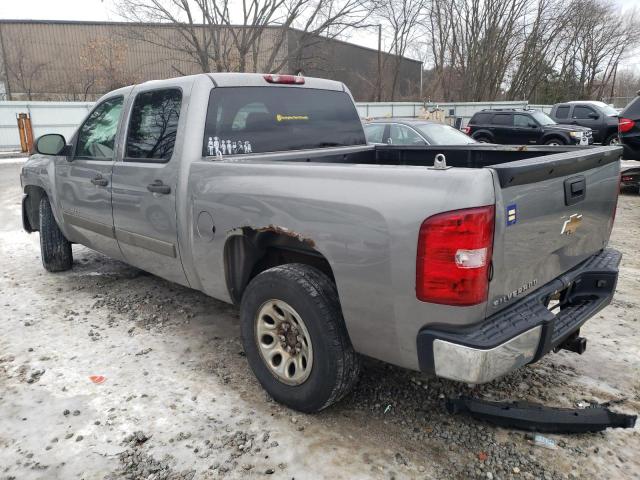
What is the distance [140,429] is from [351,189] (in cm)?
175

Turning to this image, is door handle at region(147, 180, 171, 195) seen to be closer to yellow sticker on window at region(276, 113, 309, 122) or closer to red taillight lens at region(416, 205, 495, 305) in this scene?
yellow sticker on window at region(276, 113, 309, 122)

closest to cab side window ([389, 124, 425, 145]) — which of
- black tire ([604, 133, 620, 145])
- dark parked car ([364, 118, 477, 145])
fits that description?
dark parked car ([364, 118, 477, 145])

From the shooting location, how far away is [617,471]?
7.94ft

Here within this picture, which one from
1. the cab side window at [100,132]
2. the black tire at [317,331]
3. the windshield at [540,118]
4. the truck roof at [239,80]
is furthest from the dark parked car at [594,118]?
the black tire at [317,331]

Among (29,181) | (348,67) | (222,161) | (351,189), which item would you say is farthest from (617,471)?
(348,67)

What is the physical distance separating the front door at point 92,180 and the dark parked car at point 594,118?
18284 millimetres

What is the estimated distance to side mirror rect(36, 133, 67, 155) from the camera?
4.61 m

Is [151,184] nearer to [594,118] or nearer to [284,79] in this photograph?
[284,79]

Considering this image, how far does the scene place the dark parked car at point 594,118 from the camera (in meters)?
18.1

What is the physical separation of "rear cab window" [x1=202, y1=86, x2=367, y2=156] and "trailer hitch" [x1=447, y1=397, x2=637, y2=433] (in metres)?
2.16

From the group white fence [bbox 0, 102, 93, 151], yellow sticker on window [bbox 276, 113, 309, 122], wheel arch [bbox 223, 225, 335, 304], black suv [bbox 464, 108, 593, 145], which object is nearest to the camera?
wheel arch [bbox 223, 225, 335, 304]

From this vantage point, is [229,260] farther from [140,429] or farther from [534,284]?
[534,284]

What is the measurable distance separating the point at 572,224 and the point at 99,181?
3537 mm

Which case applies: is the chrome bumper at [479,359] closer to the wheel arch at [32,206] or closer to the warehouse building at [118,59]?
the wheel arch at [32,206]
